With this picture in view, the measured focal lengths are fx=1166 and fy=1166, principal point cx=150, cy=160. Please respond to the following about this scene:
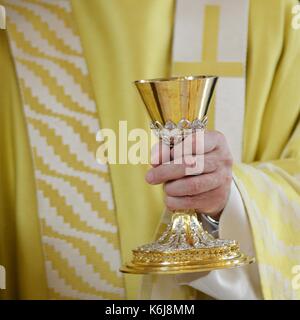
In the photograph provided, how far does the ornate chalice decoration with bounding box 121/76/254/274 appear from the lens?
164cm

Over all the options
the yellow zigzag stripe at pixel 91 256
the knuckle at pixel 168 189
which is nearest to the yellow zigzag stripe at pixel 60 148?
the yellow zigzag stripe at pixel 91 256

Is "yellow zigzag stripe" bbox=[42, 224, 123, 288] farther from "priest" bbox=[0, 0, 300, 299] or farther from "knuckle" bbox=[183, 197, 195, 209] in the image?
"knuckle" bbox=[183, 197, 195, 209]

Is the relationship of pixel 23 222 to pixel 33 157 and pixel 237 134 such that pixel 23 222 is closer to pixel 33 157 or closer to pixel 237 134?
pixel 33 157

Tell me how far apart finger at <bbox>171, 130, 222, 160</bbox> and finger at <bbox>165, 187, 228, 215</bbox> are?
71 mm

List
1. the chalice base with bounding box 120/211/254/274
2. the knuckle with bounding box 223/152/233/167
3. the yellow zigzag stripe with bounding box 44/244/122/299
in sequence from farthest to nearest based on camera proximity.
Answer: the yellow zigzag stripe with bounding box 44/244/122/299 < the knuckle with bounding box 223/152/233/167 < the chalice base with bounding box 120/211/254/274

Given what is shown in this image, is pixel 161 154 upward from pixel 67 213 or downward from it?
upward

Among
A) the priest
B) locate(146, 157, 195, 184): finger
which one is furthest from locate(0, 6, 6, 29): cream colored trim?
locate(146, 157, 195, 184): finger

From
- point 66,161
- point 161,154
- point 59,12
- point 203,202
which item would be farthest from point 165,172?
point 59,12

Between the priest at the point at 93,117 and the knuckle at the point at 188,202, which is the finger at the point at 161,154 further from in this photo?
the priest at the point at 93,117

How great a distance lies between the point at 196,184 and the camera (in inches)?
67.7

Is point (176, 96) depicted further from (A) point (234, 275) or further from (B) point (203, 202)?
(A) point (234, 275)

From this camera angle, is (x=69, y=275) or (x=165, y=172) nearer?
(x=165, y=172)

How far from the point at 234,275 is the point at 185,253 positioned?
0.77 ft

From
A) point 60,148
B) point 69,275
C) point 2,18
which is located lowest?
point 69,275
